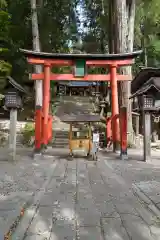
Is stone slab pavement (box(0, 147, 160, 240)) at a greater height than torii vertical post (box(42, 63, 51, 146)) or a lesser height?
lesser

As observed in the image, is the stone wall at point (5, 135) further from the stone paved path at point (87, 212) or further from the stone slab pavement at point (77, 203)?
the stone paved path at point (87, 212)

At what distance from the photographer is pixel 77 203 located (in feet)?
17.5

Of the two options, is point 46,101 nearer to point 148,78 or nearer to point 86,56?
point 86,56

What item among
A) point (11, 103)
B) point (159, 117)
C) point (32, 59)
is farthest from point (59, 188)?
point (159, 117)

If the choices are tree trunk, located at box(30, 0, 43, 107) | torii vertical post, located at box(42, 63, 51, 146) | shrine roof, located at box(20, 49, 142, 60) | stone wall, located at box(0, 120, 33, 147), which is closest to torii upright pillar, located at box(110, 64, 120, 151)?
shrine roof, located at box(20, 49, 142, 60)

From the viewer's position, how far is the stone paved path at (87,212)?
12.8ft

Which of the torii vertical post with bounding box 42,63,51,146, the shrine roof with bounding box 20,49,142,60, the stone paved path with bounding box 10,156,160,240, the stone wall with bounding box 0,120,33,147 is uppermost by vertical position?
the shrine roof with bounding box 20,49,142,60

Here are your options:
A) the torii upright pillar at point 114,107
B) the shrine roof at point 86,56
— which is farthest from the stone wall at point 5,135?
the torii upright pillar at point 114,107

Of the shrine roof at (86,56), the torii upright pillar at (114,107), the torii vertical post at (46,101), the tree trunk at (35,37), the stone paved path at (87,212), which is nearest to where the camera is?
the stone paved path at (87,212)

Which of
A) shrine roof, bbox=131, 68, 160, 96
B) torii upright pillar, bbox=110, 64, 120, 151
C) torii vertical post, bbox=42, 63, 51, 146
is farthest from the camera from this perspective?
torii upright pillar, bbox=110, 64, 120, 151

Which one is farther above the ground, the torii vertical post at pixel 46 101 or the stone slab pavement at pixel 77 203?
the torii vertical post at pixel 46 101

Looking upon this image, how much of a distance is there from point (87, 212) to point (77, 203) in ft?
1.79

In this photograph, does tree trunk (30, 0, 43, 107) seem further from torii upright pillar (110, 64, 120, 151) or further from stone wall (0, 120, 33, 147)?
torii upright pillar (110, 64, 120, 151)

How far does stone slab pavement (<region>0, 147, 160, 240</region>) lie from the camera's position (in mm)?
3965
